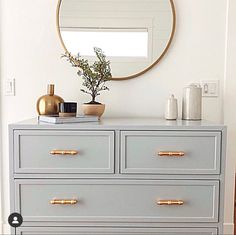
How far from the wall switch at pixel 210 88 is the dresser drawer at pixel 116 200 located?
715mm

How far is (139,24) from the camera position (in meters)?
2.02

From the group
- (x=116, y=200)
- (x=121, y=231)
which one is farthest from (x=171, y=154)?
(x=121, y=231)

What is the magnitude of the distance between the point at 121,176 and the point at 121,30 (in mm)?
990

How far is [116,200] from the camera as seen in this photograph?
1.53 meters

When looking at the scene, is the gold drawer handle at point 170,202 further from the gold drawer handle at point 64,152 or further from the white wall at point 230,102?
the white wall at point 230,102

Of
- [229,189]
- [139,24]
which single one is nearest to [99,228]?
[229,189]

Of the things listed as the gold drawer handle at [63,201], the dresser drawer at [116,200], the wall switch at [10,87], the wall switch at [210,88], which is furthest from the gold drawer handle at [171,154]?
the wall switch at [10,87]

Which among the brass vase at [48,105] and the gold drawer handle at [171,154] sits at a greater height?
Result: the brass vase at [48,105]

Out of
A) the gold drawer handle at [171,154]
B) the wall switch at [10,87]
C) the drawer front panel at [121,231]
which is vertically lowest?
the drawer front panel at [121,231]

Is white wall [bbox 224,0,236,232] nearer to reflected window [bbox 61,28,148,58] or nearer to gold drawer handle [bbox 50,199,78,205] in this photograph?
reflected window [bbox 61,28,148,58]

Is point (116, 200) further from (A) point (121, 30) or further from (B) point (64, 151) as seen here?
(A) point (121, 30)

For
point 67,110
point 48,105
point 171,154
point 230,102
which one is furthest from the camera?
point 230,102

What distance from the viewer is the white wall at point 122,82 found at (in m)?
2.01

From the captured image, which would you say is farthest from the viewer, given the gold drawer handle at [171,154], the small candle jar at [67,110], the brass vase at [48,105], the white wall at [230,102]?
the white wall at [230,102]
